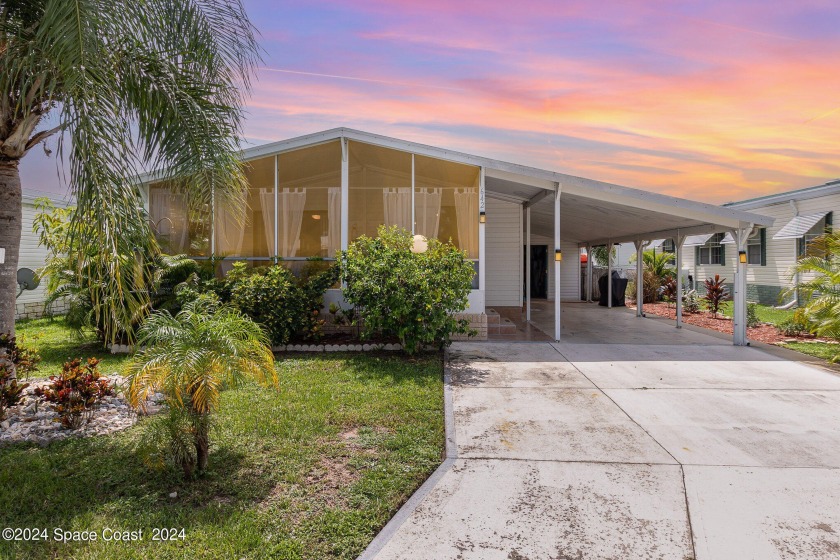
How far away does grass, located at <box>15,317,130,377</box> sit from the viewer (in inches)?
263

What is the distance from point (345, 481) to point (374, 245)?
15.4ft

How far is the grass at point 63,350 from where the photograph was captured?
6.68 meters

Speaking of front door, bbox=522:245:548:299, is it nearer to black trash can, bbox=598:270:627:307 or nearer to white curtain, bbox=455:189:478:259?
black trash can, bbox=598:270:627:307

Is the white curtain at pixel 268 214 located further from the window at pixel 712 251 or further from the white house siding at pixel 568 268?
the window at pixel 712 251

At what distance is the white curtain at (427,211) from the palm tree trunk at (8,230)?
6.13 m

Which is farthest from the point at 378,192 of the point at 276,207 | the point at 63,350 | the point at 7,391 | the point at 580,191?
the point at 7,391

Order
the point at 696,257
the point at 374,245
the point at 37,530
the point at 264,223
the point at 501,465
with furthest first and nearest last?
the point at 696,257
the point at 264,223
the point at 374,245
the point at 501,465
the point at 37,530

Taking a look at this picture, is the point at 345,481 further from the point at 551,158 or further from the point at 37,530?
the point at 551,158

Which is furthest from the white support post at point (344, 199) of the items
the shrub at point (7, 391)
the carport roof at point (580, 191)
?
the shrub at point (7, 391)

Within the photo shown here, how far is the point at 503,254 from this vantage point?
1221 cm

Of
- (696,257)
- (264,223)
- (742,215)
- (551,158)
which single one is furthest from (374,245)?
(696,257)

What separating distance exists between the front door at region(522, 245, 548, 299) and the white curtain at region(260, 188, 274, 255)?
11.4m

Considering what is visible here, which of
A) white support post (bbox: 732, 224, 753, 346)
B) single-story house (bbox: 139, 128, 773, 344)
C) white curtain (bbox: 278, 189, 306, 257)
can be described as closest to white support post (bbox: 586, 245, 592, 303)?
single-story house (bbox: 139, 128, 773, 344)

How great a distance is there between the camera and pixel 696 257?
20234 millimetres
